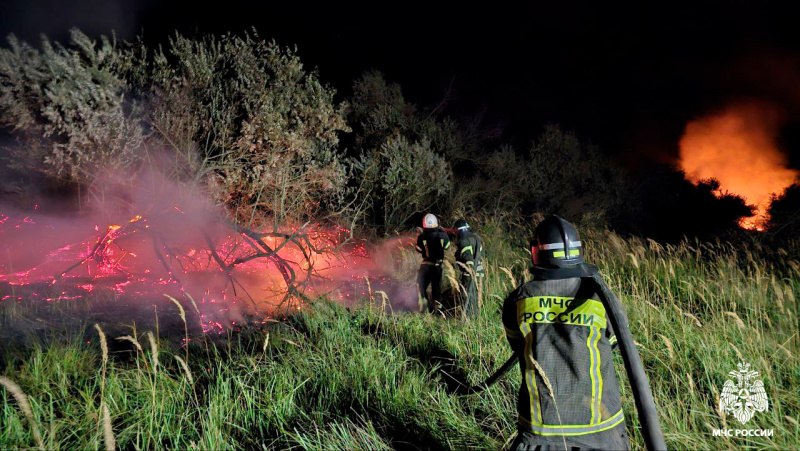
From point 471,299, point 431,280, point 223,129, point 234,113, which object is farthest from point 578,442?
point 234,113

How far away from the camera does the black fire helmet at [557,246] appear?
2129 millimetres

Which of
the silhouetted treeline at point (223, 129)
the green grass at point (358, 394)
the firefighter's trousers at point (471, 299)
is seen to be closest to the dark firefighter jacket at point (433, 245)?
the firefighter's trousers at point (471, 299)

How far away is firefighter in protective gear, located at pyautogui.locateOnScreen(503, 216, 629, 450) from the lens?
2.02m

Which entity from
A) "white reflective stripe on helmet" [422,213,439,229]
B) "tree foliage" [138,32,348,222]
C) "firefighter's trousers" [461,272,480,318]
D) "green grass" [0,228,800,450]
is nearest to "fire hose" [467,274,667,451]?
"green grass" [0,228,800,450]

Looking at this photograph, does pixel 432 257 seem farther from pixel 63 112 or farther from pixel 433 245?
pixel 63 112

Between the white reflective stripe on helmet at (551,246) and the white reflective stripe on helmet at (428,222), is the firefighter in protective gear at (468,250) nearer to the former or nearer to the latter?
the white reflective stripe on helmet at (428,222)

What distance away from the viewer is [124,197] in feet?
22.0

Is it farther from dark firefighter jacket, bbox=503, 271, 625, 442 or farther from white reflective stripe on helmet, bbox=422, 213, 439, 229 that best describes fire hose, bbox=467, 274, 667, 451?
white reflective stripe on helmet, bbox=422, 213, 439, 229

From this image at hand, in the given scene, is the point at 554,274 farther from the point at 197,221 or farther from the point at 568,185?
the point at 568,185

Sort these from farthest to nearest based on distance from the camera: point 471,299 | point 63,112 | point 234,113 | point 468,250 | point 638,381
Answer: point 234,113, point 468,250, point 471,299, point 63,112, point 638,381

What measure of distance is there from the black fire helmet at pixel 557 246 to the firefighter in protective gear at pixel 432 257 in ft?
15.6

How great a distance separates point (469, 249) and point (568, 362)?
4.28 metres

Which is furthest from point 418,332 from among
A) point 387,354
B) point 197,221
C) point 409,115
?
point 409,115

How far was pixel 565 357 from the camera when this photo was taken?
2080mm
